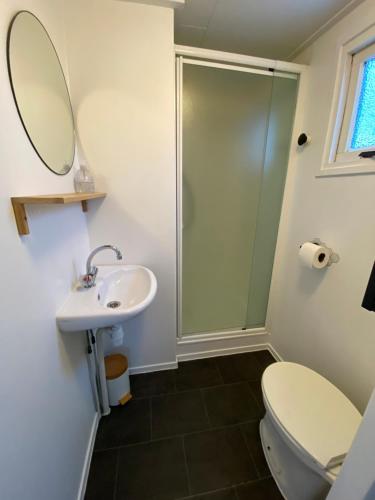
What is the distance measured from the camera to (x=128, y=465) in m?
1.12

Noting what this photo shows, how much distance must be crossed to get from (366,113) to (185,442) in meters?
2.11

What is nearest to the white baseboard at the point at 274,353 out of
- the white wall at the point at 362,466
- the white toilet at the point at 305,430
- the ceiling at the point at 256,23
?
the white toilet at the point at 305,430

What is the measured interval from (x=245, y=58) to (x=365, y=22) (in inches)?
23.4

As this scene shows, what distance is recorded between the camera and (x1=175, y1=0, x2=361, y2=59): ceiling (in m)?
1.11

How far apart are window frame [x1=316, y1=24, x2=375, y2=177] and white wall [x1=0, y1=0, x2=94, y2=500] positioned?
145 cm

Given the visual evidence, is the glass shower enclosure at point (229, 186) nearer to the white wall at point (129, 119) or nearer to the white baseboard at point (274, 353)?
the white wall at point (129, 119)

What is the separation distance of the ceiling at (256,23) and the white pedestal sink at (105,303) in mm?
1521

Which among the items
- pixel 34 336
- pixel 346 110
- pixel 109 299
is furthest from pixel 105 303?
pixel 346 110

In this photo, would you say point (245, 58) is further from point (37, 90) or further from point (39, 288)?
point (39, 288)

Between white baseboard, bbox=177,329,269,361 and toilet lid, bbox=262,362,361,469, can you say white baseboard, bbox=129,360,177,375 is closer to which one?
white baseboard, bbox=177,329,269,361

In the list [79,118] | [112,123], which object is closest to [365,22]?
[112,123]

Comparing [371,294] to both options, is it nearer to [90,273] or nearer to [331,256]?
[331,256]

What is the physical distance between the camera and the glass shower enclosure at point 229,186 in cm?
138

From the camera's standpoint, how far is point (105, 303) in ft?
4.02
